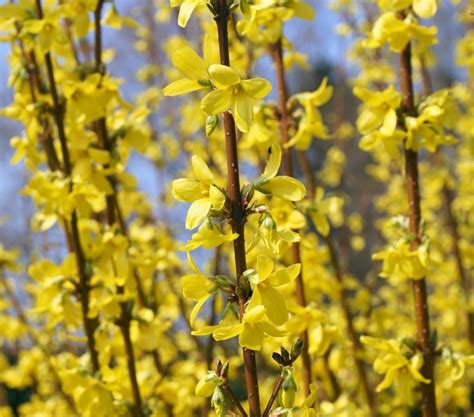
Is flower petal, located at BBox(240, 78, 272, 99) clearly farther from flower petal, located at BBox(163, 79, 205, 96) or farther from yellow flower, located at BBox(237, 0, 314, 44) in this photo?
yellow flower, located at BBox(237, 0, 314, 44)

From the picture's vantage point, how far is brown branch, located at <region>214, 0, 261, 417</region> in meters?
1.38

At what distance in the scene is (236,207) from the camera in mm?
1400

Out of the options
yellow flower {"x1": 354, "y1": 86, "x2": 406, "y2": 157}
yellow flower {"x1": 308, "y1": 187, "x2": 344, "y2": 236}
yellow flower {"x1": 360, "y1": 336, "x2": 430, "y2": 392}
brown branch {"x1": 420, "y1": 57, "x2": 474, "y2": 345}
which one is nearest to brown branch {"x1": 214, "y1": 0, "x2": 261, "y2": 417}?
yellow flower {"x1": 360, "y1": 336, "x2": 430, "y2": 392}

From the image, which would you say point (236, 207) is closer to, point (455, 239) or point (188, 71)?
point (188, 71)

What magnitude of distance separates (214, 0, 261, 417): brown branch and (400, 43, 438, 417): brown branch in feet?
3.06

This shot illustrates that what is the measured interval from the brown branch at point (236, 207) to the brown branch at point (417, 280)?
3.06 ft

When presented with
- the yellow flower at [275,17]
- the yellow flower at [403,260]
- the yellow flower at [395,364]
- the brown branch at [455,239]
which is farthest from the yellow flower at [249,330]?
the brown branch at [455,239]

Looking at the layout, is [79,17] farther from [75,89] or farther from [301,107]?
Result: [301,107]

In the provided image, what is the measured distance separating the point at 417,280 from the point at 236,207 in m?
1.03

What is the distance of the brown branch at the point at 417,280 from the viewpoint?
2.11 metres

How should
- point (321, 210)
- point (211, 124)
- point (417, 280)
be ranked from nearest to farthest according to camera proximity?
point (211, 124)
point (417, 280)
point (321, 210)

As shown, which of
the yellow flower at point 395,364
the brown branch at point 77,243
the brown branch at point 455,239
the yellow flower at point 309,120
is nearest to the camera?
the yellow flower at point 395,364

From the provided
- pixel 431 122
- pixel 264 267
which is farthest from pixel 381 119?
pixel 264 267

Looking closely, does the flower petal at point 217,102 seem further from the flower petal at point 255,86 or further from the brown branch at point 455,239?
the brown branch at point 455,239
